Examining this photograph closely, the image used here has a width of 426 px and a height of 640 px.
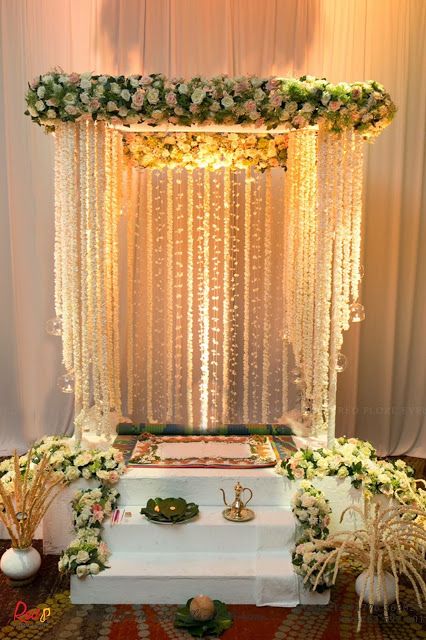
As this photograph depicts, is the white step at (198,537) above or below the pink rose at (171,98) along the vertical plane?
below

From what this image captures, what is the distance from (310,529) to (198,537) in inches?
25.3

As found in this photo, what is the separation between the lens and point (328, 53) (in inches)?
213

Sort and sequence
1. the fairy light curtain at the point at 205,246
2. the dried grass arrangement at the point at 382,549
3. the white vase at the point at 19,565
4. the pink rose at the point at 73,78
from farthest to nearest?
the fairy light curtain at the point at 205,246 → the pink rose at the point at 73,78 → the white vase at the point at 19,565 → the dried grass arrangement at the point at 382,549

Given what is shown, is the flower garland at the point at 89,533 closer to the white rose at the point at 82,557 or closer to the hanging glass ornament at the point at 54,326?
the white rose at the point at 82,557

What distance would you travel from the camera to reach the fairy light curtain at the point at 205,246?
3908 mm

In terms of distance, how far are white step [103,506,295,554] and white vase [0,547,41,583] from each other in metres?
0.42

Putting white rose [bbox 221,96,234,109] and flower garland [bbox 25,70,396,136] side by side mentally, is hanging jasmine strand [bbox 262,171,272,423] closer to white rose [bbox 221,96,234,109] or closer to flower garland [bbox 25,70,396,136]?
flower garland [bbox 25,70,396,136]

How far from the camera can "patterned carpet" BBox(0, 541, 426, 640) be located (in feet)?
10.3

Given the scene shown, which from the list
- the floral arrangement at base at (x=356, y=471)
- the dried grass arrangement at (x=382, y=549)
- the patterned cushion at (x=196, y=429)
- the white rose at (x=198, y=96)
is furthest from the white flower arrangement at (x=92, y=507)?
the white rose at (x=198, y=96)

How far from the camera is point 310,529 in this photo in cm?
362

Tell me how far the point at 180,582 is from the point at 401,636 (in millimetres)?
1147

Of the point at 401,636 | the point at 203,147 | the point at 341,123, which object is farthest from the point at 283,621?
the point at 203,147

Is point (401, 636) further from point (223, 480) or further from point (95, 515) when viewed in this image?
point (95, 515)

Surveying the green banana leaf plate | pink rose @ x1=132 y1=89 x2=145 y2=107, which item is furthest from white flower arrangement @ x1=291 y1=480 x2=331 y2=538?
pink rose @ x1=132 y1=89 x2=145 y2=107
